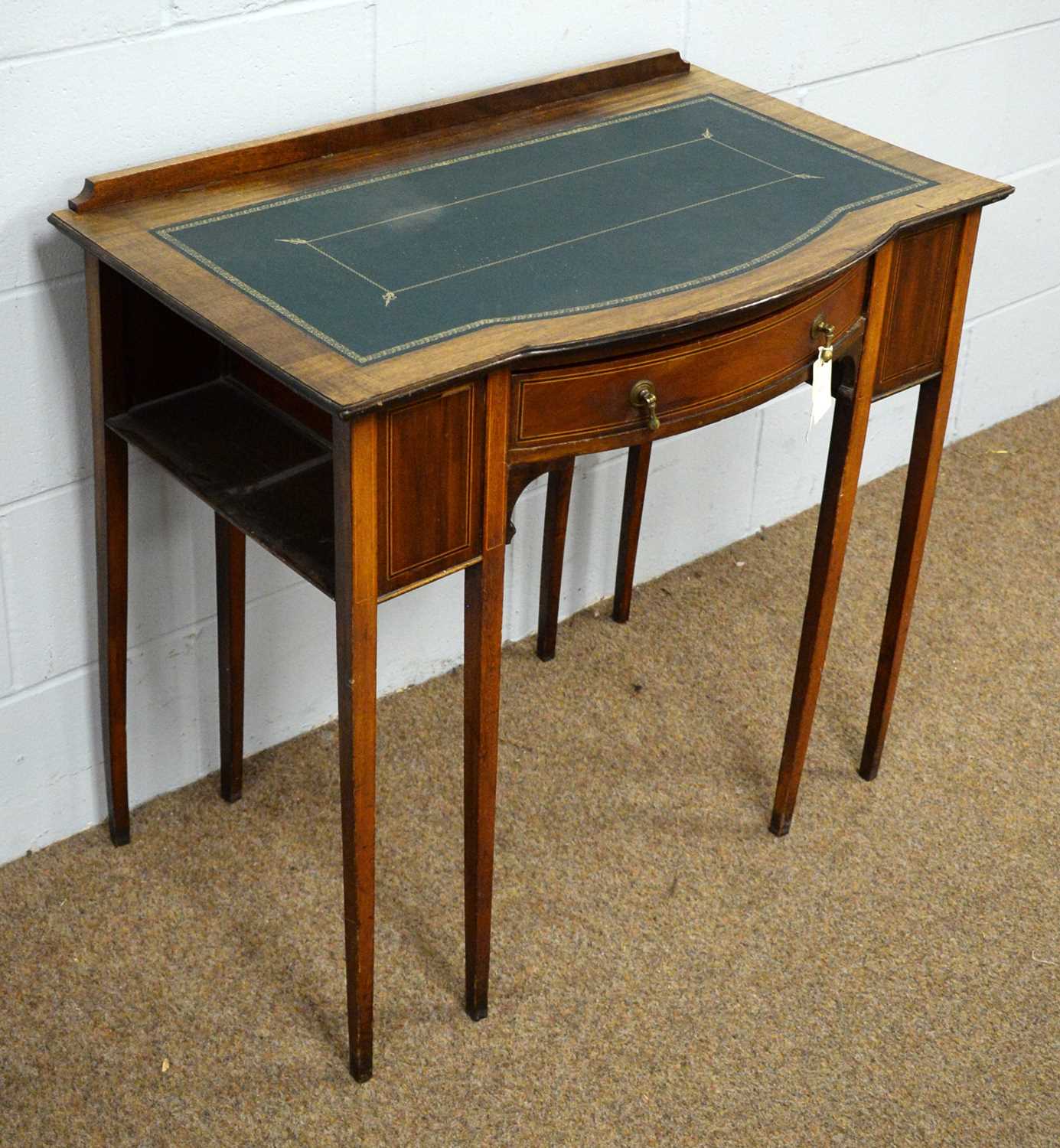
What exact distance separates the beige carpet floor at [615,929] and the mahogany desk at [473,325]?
108mm

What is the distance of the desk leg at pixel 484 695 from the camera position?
4.90 feet

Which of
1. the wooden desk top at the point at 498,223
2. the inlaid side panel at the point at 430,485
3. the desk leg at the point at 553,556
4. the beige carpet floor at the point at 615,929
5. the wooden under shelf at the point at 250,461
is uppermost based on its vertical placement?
the wooden desk top at the point at 498,223

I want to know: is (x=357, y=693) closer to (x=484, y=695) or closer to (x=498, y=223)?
(x=484, y=695)

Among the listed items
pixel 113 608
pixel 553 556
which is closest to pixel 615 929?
pixel 553 556

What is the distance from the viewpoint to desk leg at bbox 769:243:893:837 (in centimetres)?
180

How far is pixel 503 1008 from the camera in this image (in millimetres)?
1899

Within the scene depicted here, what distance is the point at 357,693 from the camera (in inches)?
59.9

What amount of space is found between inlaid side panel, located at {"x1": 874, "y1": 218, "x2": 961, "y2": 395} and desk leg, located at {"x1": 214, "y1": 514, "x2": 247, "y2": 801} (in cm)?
81

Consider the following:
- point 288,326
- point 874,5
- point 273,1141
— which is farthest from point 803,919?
point 874,5

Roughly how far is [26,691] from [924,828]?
3.98 feet

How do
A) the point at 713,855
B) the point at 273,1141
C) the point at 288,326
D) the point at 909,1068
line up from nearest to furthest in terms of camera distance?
1. the point at 288,326
2. the point at 273,1141
3. the point at 909,1068
4. the point at 713,855

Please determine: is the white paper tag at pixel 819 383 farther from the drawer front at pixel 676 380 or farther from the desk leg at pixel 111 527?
the desk leg at pixel 111 527

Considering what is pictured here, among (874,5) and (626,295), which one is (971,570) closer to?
(874,5)

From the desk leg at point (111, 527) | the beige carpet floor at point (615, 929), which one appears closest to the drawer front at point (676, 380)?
the desk leg at point (111, 527)
